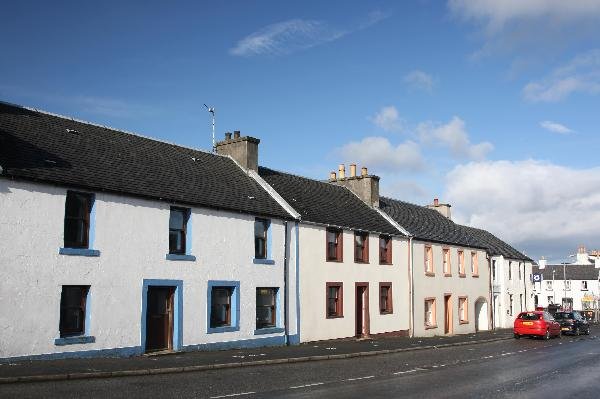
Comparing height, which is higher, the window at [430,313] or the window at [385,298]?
the window at [385,298]

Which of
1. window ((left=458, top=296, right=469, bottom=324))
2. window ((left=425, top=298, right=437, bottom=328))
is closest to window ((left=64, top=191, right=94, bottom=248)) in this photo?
window ((left=425, top=298, right=437, bottom=328))

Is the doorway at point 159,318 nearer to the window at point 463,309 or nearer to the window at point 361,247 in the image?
the window at point 361,247

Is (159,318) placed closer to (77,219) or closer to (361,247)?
(77,219)

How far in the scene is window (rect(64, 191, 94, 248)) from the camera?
18.7 m

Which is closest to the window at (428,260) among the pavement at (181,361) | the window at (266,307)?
the pavement at (181,361)

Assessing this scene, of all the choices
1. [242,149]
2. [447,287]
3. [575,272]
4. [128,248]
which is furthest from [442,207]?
[575,272]

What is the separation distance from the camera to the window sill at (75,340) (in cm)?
1773

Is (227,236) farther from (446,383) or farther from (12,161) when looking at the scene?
(446,383)

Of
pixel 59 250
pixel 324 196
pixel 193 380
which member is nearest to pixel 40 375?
pixel 193 380

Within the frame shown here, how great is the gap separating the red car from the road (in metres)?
13.4

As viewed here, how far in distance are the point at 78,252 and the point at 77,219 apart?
1108 mm

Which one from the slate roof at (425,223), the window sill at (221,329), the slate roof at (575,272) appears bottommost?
the window sill at (221,329)

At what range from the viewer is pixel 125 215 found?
20172mm

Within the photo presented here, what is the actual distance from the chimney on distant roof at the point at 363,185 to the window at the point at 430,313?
22.8 ft
